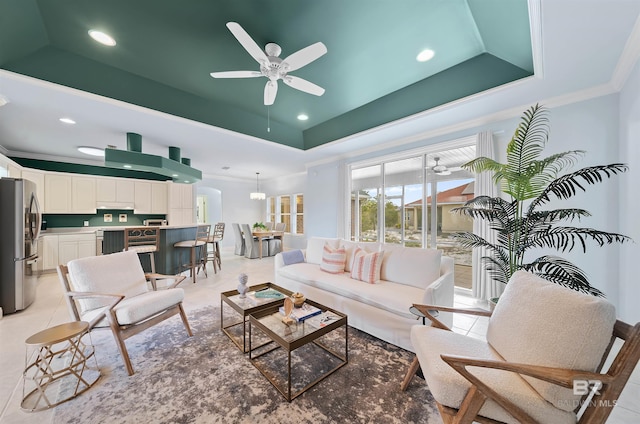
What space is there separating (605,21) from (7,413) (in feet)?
15.8

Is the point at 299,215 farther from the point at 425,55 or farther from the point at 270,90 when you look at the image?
the point at 425,55

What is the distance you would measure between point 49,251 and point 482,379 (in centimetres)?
727

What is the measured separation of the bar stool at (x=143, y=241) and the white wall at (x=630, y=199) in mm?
5886

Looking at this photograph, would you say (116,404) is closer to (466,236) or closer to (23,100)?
(466,236)

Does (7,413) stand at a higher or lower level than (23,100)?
lower

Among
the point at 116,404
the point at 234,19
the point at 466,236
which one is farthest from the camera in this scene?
the point at 466,236

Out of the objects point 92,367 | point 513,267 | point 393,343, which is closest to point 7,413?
point 92,367

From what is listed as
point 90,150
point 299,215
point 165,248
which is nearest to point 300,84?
point 165,248

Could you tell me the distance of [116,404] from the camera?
1.51 metres

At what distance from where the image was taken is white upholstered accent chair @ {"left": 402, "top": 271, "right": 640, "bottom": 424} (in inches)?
36.0

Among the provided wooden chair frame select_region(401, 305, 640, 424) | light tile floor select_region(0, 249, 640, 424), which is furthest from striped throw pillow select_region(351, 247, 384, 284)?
wooden chair frame select_region(401, 305, 640, 424)

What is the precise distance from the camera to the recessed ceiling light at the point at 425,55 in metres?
2.51

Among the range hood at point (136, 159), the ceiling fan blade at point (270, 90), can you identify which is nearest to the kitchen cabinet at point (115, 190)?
the range hood at point (136, 159)

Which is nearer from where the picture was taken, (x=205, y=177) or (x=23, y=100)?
(x=23, y=100)
